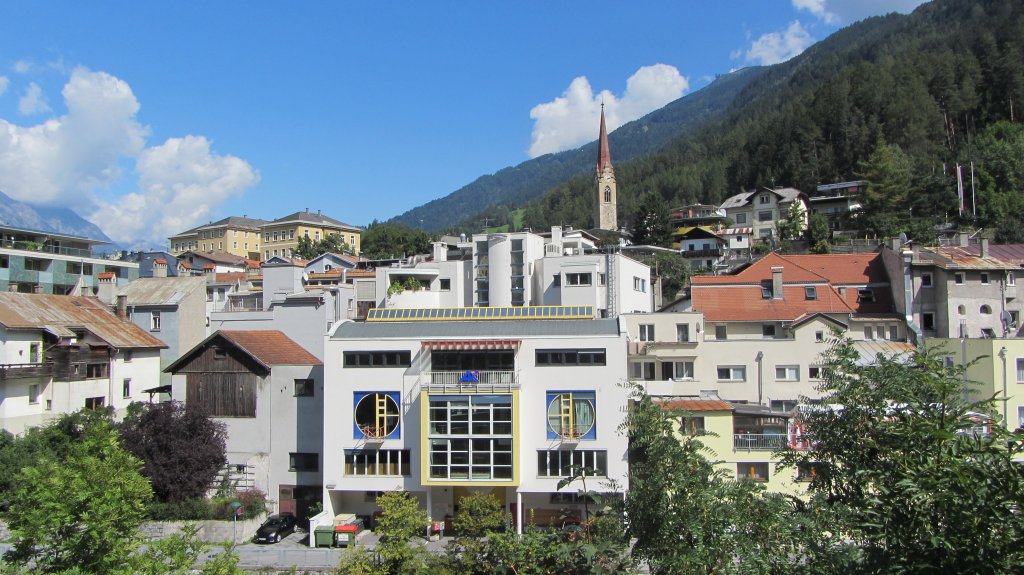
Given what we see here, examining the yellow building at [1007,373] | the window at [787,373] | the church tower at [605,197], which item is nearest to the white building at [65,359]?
the window at [787,373]

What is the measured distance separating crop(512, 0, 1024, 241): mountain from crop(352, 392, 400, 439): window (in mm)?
56802

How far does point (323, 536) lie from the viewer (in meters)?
35.0

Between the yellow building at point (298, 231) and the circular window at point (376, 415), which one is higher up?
the yellow building at point (298, 231)

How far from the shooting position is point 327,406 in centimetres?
3766

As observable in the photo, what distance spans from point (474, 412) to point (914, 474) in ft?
81.0

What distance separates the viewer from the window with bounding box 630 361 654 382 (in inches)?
1751

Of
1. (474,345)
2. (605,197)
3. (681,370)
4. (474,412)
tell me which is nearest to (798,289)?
(681,370)

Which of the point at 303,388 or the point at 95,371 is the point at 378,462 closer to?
the point at 303,388

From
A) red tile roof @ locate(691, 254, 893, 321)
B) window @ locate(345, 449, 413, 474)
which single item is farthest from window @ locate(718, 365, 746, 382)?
window @ locate(345, 449, 413, 474)

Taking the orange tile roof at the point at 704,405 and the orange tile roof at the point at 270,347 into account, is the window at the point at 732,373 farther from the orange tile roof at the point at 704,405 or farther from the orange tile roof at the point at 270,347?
the orange tile roof at the point at 270,347

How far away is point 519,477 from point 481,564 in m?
10.4

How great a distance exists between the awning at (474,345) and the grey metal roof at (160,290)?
1025 inches

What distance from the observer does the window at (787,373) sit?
141 ft

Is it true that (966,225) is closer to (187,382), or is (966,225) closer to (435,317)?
(435,317)
